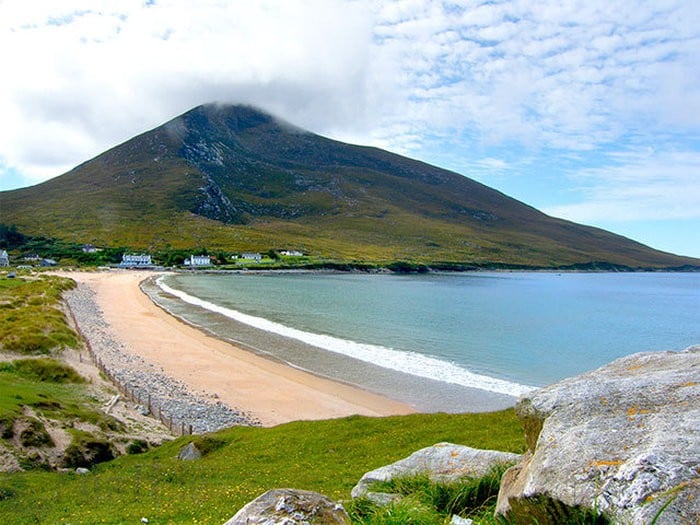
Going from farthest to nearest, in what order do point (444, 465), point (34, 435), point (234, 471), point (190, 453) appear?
point (190, 453) < point (34, 435) < point (234, 471) < point (444, 465)

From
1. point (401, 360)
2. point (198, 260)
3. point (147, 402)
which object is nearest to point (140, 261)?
point (198, 260)

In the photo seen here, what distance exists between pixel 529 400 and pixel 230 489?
37.0ft

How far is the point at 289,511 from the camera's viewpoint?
5.40 metres

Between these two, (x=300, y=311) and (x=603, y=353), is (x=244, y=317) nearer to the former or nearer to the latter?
(x=300, y=311)

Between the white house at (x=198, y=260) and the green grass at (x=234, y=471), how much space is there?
17356 cm

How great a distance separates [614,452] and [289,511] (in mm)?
3717

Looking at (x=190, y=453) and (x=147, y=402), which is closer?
(x=190, y=453)

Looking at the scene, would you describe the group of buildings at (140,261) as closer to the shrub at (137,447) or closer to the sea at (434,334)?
the sea at (434,334)

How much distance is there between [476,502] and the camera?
28.5ft

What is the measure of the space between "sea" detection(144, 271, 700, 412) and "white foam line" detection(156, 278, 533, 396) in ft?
0.38

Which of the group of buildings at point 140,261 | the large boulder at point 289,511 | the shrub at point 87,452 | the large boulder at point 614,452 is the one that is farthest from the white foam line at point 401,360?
the group of buildings at point 140,261

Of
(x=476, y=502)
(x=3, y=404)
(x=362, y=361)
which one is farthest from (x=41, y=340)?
(x=476, y=502)

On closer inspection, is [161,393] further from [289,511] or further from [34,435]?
[289,511]

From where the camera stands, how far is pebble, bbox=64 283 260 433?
30719mm
